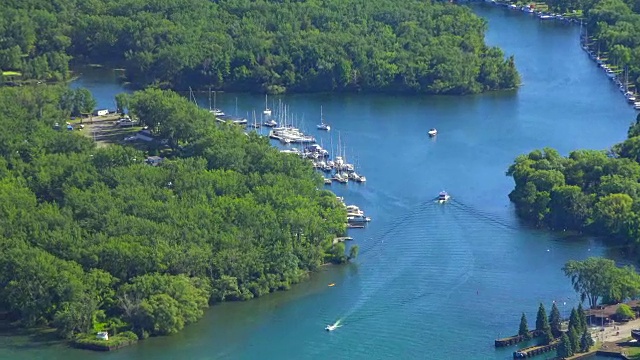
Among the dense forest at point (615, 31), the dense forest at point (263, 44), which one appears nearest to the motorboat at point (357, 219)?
the dense forest at point (263, 44)

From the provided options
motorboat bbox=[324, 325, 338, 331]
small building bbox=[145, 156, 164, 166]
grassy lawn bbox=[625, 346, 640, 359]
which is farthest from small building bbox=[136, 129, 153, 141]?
grassy lawn bbox=[625, 346, 640, 359]

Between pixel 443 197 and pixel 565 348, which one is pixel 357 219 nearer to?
pixel 443 197

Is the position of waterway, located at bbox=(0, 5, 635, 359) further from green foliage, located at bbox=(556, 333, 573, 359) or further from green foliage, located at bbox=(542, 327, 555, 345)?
green foliage, located at bbox=(556, 333, 573, 359)

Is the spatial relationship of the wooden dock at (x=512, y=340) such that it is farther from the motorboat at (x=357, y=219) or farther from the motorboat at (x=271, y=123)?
the motorboat at (x=271, y=123)

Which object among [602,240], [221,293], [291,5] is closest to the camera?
[221,293]

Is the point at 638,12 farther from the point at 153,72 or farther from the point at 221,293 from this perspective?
the point at 221,293

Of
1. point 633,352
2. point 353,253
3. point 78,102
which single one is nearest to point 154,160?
point 78,102

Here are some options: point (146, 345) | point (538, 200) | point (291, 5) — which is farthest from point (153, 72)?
point (146, 345)
